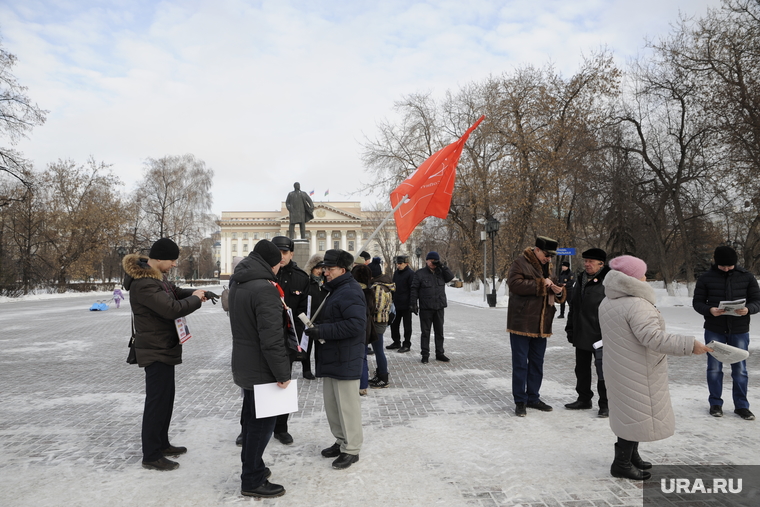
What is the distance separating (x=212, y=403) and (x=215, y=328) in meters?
8.64

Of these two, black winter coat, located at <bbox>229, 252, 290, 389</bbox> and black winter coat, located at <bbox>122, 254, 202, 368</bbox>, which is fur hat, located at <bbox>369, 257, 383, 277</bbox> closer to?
black winter coat, located at <bbox>122, 254, 202, 368</bbox>

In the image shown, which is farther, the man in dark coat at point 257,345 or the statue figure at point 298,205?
the statue figure at point 298,205

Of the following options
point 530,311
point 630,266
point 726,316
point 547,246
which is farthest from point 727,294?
point 630,266

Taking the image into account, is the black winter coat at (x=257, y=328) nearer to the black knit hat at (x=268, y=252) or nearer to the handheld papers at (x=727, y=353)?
the black knit hat at (x=268, y=252)

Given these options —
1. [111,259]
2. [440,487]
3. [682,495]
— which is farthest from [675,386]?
[111,259]

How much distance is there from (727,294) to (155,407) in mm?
5819

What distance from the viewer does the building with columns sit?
10138 centimetres

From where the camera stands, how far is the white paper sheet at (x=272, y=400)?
3.48 meters

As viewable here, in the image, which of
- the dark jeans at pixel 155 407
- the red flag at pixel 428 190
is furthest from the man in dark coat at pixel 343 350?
the red flag at pixel 428 190

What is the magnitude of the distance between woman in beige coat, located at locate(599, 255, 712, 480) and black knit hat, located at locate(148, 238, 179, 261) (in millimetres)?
3489

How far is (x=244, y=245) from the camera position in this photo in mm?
105938

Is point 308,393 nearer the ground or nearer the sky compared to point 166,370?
nearer the ground

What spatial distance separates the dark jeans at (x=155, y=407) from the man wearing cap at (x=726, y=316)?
5383 mm

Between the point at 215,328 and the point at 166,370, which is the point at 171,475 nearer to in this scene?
the point at 166,370
